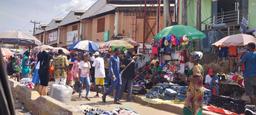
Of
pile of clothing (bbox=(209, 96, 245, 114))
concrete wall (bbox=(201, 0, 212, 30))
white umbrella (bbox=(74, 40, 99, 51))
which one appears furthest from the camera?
concrete wall (bbox=(201, 0, 212, 30))

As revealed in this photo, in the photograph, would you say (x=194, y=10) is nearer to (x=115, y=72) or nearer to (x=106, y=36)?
(x=106, y=36)

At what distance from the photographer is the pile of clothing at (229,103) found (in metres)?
9.46

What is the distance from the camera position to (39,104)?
9.55 m

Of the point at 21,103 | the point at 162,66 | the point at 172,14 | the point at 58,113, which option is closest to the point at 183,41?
the point at 162,66

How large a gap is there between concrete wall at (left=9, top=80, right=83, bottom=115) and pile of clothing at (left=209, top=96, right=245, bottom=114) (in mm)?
4294

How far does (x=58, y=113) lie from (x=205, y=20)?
14925mm

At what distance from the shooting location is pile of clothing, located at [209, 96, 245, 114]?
9461mm

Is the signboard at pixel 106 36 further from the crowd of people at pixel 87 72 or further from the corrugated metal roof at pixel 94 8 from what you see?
the crowd of people at pixel 87 72

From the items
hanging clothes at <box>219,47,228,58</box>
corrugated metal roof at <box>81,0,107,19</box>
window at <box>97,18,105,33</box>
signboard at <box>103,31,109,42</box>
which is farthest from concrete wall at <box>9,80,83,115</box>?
corrugated metal roof at <box>81,0,107,19</box>

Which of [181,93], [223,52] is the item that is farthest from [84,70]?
[223,52]

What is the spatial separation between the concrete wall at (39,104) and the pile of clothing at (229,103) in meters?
4.29

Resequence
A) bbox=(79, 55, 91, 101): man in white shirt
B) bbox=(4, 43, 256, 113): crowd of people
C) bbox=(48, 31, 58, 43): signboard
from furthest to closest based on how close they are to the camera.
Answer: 1. bbox=(48, 31, 58, 43): signboard
2. bbox=(79, 55, 91, 101): man in white shirt
3. bbox=(4, 43, 256, 113): crowd of people

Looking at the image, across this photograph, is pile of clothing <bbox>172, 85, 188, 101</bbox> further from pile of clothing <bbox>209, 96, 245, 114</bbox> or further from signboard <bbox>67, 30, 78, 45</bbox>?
signboard <bbox>67, 30, 78, 45</bbox>

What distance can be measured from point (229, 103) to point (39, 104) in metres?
4.66
